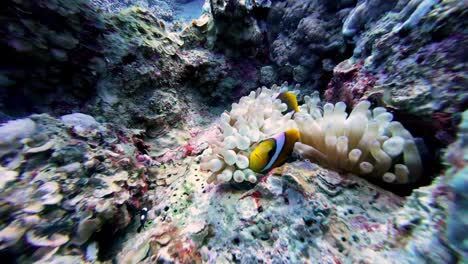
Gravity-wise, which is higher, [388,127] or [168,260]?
[388,127]

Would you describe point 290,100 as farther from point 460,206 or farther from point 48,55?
point 48,55

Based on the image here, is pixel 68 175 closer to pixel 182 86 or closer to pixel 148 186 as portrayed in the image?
pixel 148 186

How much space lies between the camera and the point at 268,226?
1.14 meters

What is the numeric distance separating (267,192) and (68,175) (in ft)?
4.43

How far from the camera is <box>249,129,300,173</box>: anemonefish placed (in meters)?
1.45

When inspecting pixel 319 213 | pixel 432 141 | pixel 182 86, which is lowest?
pixel 319 213

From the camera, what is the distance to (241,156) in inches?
59.4

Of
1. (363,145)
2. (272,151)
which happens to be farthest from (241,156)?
(363,145)

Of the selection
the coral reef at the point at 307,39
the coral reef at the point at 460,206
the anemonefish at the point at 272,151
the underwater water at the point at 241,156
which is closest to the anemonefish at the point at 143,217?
the underwater water at the point at 241,156

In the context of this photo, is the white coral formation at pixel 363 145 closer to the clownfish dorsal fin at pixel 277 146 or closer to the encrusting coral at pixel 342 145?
the encrusting coral at pixel 342 145

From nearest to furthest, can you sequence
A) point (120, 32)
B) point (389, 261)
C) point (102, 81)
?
point (389, 261) < point (102, 81) < point (120, 32)

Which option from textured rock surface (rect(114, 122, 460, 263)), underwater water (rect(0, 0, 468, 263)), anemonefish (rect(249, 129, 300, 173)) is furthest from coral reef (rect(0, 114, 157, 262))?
anemonefish (rect(249, 129, 300, 173))

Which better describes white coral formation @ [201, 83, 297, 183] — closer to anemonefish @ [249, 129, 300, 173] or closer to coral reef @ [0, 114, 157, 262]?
anemonefish @ [249, 129, 300, 173]

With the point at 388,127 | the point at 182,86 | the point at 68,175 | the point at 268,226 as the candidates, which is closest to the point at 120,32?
the point at 182,86
